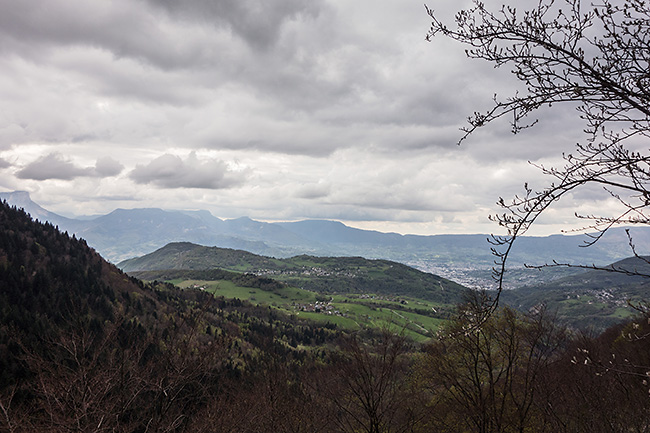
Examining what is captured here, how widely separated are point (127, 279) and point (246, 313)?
57.7m

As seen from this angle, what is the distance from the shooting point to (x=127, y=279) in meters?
142

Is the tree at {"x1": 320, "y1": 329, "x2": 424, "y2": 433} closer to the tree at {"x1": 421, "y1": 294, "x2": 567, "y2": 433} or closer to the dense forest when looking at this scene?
the dense forest

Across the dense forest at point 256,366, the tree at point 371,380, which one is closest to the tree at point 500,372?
the dense forest at point 256,366

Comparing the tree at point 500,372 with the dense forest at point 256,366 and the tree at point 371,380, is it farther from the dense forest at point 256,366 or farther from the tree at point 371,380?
the tree at point 371,380

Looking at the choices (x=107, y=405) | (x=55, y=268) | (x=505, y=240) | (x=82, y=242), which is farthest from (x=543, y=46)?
(x=82, y=242)

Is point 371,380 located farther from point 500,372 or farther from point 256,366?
point 256,366

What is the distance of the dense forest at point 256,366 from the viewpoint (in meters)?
12.9

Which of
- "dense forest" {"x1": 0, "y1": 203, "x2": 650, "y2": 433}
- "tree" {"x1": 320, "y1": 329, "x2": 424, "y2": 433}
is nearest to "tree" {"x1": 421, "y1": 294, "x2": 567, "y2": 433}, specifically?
"dense forest" {"x1": 0, "y1": 203, "x2": 650, "y2": 433}

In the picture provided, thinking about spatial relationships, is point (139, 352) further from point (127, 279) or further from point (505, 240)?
point (127, 279)

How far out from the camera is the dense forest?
12.9m

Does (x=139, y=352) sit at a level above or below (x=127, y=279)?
above

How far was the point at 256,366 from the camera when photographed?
7888cm

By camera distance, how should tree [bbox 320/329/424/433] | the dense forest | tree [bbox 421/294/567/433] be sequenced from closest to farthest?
the dense forest → tree [bbox 320/329/424/433] → tree [bbox 421/294/567/433]

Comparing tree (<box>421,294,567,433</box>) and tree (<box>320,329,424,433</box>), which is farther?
tree (<box>421,294,567,433</box>)
